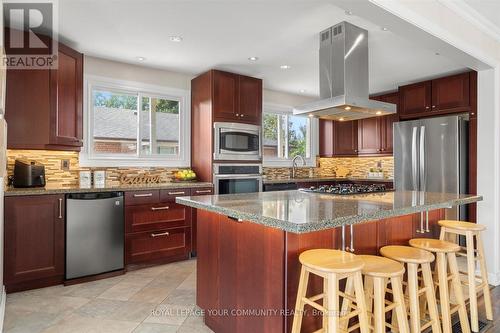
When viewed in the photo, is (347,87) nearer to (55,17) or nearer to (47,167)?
(55,17)

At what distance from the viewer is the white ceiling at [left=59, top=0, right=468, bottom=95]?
2.56 metres

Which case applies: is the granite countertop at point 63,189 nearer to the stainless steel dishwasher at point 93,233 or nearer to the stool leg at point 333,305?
the stainless steel dishwasher at point 93,233

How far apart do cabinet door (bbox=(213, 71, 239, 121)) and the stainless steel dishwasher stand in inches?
64.7

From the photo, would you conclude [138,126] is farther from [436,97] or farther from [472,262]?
[436,97]

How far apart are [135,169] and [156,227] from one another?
94 cm

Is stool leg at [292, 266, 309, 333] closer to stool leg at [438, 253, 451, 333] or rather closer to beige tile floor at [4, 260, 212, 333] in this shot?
beige tile floor at [4, 260, 212, 333]

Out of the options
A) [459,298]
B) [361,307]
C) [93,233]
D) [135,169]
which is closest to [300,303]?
[361,307]


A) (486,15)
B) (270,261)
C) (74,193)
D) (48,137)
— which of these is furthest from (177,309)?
(486,15)

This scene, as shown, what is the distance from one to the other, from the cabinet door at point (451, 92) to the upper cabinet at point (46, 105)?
15.2 ft

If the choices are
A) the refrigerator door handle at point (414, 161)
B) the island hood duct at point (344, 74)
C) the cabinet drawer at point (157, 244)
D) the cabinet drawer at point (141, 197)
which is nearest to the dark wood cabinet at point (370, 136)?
the refrigerator door handle at point (414, 161)

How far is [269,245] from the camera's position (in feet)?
5.46

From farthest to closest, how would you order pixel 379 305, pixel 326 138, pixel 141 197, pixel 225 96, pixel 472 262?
pixel 326 138 → pixel 225 96 → pixel 141 197 → pixel 472 262 → pixel 379 305

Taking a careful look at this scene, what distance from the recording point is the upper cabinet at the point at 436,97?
4.09 metres

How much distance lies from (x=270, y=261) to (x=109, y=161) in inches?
116
